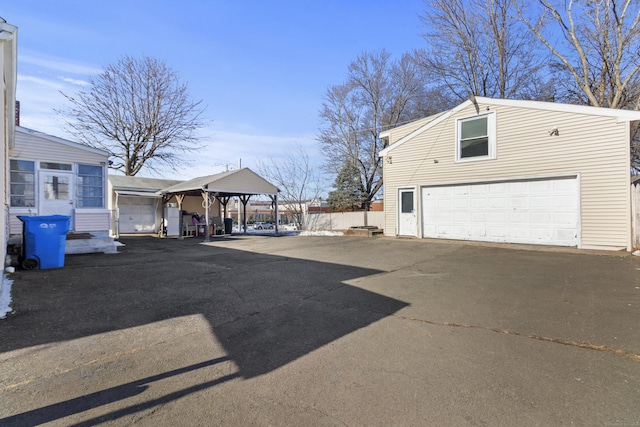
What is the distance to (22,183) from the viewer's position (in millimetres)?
9844

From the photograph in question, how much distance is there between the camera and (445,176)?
12203 mm

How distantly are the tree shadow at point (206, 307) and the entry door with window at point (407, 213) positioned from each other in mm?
6745

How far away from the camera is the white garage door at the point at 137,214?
1873 centimetres

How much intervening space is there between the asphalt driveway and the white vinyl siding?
3.55 m

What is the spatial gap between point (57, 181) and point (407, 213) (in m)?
12.6

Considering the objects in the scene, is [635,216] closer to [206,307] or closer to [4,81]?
[206,307]

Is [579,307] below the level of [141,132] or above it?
below

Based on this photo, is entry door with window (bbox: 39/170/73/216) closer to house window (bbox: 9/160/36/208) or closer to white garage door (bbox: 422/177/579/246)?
house window (bbox: 9/160/36/208)

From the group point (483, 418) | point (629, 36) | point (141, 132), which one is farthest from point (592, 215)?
point (141, 132)

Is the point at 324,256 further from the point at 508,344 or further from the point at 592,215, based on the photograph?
the point at 592,215

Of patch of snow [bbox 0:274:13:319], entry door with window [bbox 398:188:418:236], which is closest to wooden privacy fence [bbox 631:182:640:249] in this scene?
entry door with window [bbox 398:188:418:236]

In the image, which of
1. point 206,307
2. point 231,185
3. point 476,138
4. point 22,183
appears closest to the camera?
point 206,307

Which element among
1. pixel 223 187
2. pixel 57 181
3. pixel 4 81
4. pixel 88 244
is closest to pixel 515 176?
pixel 223 187

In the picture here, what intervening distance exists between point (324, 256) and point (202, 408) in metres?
7.06
